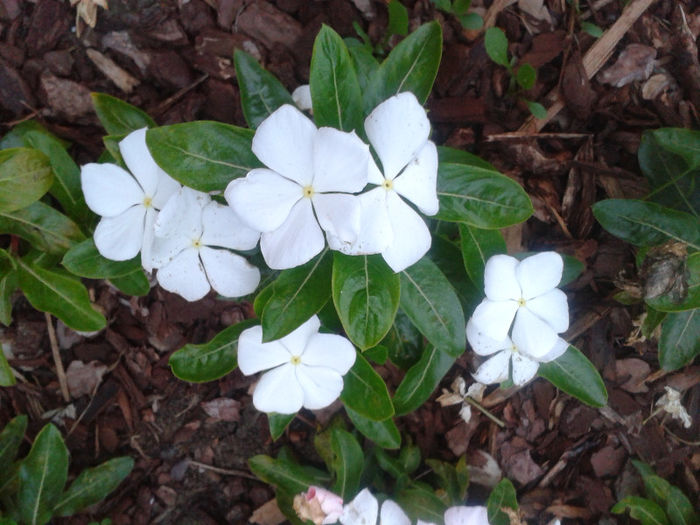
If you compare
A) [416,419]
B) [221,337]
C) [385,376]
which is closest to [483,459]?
[416,419]

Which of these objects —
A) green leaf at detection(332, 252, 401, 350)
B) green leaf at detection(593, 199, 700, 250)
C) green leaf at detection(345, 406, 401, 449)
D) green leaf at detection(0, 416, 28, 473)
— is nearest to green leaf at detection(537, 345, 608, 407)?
green leaf at detection(593, 199, 700, 250)

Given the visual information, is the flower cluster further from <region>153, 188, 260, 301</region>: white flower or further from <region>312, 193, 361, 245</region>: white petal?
<region>153, 188, 260, 301</region>: white flower

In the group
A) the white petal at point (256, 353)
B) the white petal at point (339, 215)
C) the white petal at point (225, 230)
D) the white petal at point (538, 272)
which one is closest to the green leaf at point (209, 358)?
the white petal at point (256, 353)

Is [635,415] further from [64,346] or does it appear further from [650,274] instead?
[64,346]

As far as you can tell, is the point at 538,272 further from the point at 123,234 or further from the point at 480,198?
the point at 123,234

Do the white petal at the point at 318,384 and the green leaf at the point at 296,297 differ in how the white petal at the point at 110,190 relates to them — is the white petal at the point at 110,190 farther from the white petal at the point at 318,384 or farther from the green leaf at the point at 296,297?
the white petal at the point at 318,384

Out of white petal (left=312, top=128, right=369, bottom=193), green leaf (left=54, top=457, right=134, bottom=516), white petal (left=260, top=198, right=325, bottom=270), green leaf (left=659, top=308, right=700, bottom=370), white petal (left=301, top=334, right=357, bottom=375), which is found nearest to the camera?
white petal (left=312, top=128, right=369, bottom=193)
